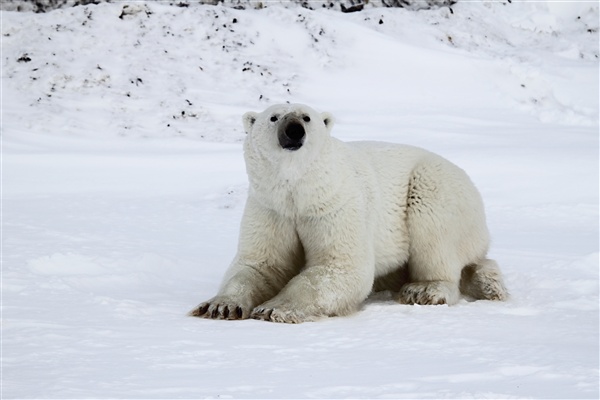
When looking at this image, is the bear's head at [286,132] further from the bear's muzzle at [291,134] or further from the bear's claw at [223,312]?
the bear's claw at [223,312]

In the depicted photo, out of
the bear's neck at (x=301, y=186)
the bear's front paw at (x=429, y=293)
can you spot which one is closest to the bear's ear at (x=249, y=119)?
the bear's neck at (x=301, y=186)

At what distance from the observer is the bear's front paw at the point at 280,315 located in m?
4.37

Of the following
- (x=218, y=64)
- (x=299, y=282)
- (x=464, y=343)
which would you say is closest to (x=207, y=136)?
(x=218, y=64)

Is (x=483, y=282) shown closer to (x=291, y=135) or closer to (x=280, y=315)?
(x=280, y=315)

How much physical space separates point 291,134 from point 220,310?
987mm

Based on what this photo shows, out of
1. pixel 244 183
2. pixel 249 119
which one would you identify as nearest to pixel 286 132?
pixel 249 119

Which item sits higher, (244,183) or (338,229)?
(338,229)

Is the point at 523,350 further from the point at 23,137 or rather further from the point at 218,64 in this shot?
the point at 218,64

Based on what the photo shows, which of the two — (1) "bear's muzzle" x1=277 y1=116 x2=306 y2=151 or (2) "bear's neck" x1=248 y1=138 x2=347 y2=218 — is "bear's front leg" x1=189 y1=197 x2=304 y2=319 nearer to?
(2) "bear's neck" x1=248 y1=138 x2=347 y2=218

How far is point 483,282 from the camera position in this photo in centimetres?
532

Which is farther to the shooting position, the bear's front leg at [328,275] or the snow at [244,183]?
the bear's front leg at [328,275]

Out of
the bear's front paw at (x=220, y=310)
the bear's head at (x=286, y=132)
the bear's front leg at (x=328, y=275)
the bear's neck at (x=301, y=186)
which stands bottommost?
the bear's front paw at (x=220, y=310)

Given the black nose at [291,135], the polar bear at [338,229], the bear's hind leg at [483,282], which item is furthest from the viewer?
the bear's hind leg at [483,282]

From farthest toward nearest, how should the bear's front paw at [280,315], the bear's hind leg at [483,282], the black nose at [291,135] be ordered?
the bear's hind leg at [483,282]
the black nose at [291,135]
the bear's front paw at [280,315]
